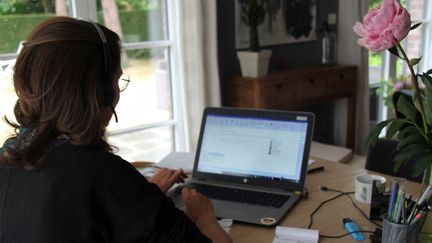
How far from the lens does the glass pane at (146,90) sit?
9.36ft

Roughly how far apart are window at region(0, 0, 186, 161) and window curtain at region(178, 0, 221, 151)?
0.13 meters

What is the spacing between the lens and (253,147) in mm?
1472

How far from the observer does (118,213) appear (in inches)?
33.2

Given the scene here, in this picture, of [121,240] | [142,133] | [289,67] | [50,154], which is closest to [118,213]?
[121,240]

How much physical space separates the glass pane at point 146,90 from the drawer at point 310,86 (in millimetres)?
878

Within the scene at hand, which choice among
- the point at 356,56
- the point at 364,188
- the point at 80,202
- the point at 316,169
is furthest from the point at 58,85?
the point at 356,56

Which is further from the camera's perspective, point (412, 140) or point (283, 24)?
point (283, 24)

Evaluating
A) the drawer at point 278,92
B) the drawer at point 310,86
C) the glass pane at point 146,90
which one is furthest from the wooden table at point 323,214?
the glass pane at point 146,90

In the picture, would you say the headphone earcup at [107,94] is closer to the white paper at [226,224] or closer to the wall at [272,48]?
the white paper at [226,224]

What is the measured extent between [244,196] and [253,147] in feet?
0.54

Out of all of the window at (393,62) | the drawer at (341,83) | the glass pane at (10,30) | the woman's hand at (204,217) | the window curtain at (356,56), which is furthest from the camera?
the window at (393,62)

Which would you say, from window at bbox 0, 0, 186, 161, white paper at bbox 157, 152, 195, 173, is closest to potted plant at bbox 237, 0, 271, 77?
window at bbox 0, 0, 186, 161

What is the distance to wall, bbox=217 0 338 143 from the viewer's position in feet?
9.90

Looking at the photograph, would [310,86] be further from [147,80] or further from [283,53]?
[147,80]
